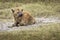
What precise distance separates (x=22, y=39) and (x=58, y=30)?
0.98 metres

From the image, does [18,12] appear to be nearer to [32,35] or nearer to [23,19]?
[23,19]

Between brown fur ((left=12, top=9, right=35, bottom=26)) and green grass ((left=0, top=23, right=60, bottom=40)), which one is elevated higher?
green grass ((left=0, top=23, right=60, bottom=40))

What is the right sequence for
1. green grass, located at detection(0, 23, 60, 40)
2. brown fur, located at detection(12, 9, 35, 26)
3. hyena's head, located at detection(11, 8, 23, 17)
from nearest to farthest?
1. green grass, located at detection(0, 23, 60, 40)
2. hyena's head, located at detection(11, 8, 23, 17)
3. brown fur, located at detection(12, 9, 35, 26)

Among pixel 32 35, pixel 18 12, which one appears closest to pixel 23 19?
pixel 18 12

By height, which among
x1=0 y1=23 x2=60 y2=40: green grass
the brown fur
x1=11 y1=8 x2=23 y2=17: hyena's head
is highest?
x1=0 y1=23 x2=60 y2=40: green grass

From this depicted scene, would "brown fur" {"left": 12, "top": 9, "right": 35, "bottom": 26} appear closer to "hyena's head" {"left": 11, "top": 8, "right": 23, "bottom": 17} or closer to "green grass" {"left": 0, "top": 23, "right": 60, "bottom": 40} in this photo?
"hyena's head" {"left": 11, "top": 8, "right": 23, "bottom": 17}

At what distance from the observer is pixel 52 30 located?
6.01m

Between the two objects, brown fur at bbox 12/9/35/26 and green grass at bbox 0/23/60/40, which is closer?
green grass at bbox 0/23/60/40

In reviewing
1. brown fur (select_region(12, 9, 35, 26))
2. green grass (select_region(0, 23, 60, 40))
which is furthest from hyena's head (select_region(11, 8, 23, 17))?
green grass (select_region(0, 23, 60, 40))

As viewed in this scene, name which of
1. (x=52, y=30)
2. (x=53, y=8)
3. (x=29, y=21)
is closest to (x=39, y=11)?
(x=53, y=8)

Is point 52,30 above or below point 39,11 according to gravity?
above

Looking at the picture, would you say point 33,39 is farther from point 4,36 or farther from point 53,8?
point 53,8

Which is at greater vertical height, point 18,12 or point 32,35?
point 32,35

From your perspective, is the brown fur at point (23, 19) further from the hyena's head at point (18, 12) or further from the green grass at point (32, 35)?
the green grass at point (32, 35)
